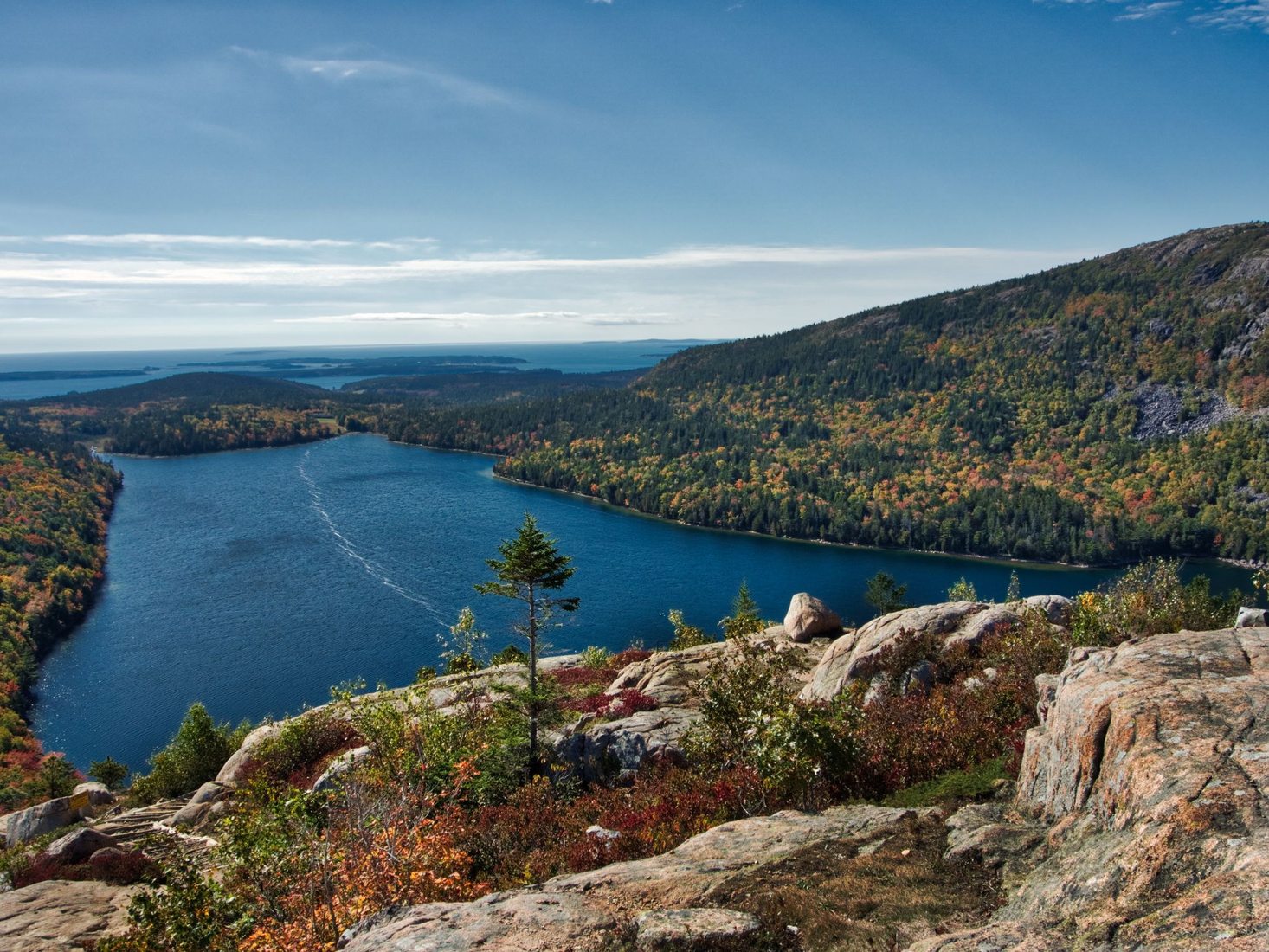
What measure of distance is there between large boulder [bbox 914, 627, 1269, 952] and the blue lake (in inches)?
3542

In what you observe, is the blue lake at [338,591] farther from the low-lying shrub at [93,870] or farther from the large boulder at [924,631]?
the large boulder at [924,631]

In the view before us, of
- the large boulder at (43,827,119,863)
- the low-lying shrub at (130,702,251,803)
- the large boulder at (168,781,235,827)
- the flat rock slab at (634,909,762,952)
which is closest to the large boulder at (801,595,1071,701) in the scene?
the flat rock slab at (634,909,762,952)

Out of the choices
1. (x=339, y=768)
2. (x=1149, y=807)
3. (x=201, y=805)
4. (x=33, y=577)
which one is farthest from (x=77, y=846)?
(x=33, y=577)

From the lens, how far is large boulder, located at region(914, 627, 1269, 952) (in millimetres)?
9633

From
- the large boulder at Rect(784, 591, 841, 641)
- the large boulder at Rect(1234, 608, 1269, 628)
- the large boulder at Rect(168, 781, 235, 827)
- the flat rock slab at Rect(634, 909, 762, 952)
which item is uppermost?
the large boulder at Rect(1234, 608, 1269, 628)

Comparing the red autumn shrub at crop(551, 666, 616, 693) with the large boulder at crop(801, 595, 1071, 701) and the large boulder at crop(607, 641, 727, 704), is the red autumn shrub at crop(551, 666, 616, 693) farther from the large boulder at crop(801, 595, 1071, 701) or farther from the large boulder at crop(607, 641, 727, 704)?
the large boulder at crop(801, 595, 1071, 701)

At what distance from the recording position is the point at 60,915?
2547 cm

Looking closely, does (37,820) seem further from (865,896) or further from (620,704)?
(865,896)

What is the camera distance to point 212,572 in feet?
452

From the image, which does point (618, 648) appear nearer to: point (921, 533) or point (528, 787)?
point (528, 787)

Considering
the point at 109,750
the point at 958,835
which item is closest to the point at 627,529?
the point at 109,750

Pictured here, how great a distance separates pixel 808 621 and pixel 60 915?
1528 inches

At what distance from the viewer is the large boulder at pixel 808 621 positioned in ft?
153

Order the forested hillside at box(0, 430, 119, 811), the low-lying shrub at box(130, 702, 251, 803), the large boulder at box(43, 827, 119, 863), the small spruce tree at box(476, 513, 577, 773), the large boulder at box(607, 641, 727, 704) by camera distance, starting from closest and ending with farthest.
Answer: the large boulder at box(43, 827, 119, 863) < the small spruce tree at box(476, 513, 577, 773) < the large boulder at box(607, 641, 727, 704) < the low-lying shrub at box(130, 702, 251, 803) < the forested hillside at box(0, 430, 119, 811)
